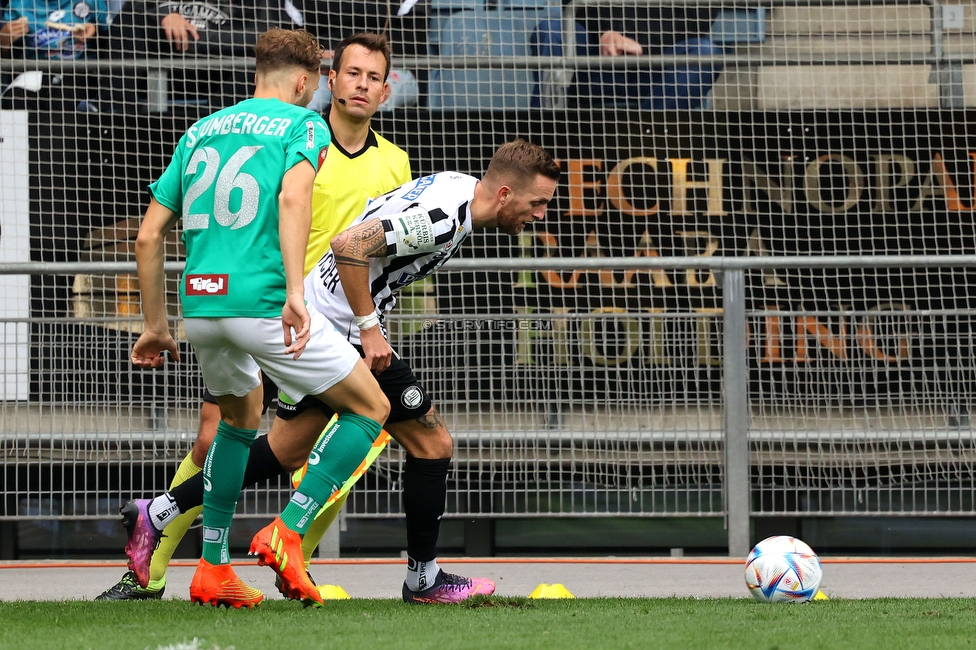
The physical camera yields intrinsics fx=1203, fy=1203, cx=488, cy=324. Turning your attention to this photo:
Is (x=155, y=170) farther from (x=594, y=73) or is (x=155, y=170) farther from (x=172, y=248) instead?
(x=594, y=73)

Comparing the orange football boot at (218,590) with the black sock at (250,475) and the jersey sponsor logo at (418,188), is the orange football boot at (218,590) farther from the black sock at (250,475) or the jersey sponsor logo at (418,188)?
the jersey sponsor logo at (418,188)

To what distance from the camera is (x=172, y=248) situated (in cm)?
→ 761

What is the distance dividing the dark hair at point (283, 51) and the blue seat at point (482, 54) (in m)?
3.90

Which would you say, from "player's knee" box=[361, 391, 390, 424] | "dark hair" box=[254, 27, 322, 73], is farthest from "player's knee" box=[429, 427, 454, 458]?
"dark hair" box=[254, 27, 322, 73]

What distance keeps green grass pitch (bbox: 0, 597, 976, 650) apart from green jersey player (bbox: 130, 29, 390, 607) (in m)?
0.22

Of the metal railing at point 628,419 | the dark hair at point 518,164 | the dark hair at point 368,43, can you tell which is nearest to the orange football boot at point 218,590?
the dark hair at point 518,164

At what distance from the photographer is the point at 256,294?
137 inches

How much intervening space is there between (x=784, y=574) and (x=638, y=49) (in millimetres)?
4721

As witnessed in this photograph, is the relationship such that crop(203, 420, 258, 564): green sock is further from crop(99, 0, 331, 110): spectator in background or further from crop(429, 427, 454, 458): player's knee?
crop(99, 0, 331, 110): spectator in background

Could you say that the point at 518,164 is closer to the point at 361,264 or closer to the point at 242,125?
the point at 361,264

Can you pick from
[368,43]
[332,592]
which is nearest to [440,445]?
[332,592]

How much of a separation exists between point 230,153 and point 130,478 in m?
3.27

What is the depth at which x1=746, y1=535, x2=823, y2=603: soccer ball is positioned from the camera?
4168 mm

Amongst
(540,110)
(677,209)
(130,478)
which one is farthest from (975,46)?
(130,478)
